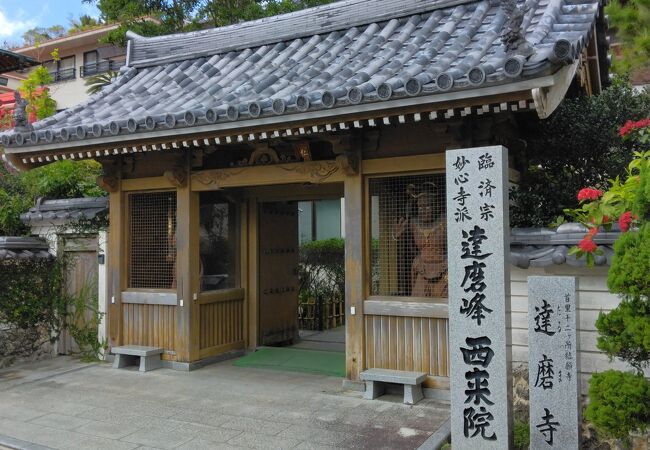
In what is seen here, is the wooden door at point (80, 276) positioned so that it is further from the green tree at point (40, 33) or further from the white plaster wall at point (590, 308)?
the green tree at point (40, 33)

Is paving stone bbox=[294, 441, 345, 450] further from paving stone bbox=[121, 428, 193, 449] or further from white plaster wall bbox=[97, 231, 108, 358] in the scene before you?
white plaster wall bbox=[97, 231, 108, 358]

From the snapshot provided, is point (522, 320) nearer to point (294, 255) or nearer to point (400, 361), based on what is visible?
point (400, 361)

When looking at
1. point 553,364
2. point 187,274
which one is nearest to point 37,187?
point 187,274

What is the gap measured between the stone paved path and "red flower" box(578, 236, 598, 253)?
2.52 meters

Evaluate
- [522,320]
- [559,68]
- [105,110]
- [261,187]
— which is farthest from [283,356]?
[559,68]

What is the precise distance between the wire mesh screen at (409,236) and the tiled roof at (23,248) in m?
6.23

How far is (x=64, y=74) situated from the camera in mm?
30547

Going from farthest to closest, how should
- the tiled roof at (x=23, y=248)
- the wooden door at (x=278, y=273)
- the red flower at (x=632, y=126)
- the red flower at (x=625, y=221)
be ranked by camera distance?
the wooden door at (x=278, y=273) < the tiled roof at (x=23, y=248) < the red flower at (x=632, y=126) < the red flower at (x=625, y=221)

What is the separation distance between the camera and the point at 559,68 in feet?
18.2

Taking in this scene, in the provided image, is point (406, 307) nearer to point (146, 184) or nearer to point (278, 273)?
point (278, 273)

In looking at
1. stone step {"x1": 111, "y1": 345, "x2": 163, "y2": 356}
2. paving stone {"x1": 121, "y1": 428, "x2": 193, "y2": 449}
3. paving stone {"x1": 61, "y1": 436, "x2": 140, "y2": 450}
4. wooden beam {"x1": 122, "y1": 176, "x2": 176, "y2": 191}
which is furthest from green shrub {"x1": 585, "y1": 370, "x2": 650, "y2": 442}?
wooden beam {"x1": 122, "y1": 176, "x2": 176, "y2": 191}

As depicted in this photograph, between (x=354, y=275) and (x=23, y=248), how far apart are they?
20.1 ft

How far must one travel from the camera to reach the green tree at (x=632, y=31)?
43.3ft

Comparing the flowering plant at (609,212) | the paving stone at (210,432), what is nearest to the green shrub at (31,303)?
the paving stone at (210,432)
